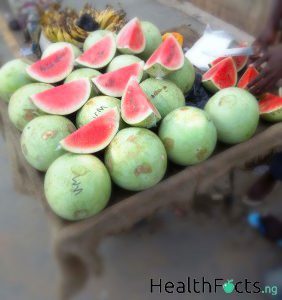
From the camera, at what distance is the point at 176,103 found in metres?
1.21

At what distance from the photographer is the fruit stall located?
3.33 feet

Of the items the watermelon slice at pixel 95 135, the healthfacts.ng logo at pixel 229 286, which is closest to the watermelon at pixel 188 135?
the watermelon slice at pixel 95 135

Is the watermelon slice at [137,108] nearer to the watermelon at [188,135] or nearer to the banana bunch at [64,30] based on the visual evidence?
the watermelon at [188,135]

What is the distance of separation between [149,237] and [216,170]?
0.34 m

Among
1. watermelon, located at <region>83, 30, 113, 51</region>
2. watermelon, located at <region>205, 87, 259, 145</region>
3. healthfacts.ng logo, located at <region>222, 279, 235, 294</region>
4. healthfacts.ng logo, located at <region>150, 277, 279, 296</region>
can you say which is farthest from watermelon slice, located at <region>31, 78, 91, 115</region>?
healthfacts.ng logo, located at <region>222, 279, 235, 294</region>

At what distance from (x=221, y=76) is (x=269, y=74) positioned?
21cm

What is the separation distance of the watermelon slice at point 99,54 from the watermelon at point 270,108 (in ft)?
2.26

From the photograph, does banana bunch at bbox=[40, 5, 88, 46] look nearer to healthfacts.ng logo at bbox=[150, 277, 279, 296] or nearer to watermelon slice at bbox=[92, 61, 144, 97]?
watermelon slice at bbox=[92, 61, 144, 97]

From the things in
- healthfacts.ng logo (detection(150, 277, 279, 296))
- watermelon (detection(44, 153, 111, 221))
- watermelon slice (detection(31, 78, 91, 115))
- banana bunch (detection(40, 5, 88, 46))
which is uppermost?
banana bunch (detection(40, 5, 88, 46))

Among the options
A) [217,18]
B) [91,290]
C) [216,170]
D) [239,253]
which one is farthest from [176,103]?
[217,18]

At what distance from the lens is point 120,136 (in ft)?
3.51

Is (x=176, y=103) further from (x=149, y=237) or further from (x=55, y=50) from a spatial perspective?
(x=55, y=50)

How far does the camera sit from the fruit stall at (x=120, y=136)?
102 cm

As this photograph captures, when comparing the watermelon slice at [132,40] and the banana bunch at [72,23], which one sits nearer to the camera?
the watermelon slice at [132,40]
